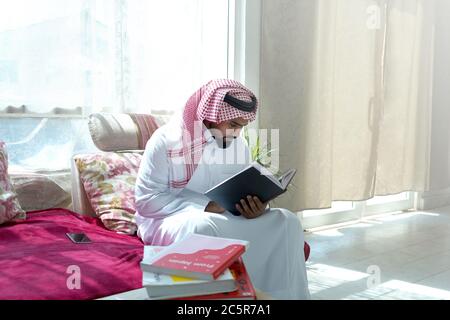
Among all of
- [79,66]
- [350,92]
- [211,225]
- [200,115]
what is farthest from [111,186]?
[350,92]

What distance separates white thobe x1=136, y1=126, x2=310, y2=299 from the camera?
1.77 meters

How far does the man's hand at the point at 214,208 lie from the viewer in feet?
6.18

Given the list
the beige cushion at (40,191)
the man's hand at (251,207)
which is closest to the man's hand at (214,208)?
the man's hand at (251,207)

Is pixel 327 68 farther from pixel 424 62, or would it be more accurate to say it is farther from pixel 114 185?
pixel 114 185

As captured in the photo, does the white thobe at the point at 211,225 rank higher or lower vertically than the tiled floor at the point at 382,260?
higher

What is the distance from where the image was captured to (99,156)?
230cm

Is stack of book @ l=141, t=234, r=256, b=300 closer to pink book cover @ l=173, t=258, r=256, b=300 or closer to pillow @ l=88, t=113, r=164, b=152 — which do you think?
pink book cover @ l=173, t=258, r=256, b=300

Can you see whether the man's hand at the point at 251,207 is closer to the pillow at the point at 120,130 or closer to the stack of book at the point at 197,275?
the stack of book at the point at 197,275

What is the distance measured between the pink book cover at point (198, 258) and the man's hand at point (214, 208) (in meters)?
0.64

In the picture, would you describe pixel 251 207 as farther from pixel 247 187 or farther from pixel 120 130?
pixel 120 130

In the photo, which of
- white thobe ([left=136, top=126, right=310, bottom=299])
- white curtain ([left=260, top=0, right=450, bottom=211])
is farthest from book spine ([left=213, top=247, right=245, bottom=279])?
white curtain ([left=260, top=0, right=450, bottom=211])

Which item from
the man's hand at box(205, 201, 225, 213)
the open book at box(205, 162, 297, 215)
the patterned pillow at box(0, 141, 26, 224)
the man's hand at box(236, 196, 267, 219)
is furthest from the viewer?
the patterned pillow at box(0, 141, 26, 224)

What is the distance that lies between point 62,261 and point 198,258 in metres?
0.63
